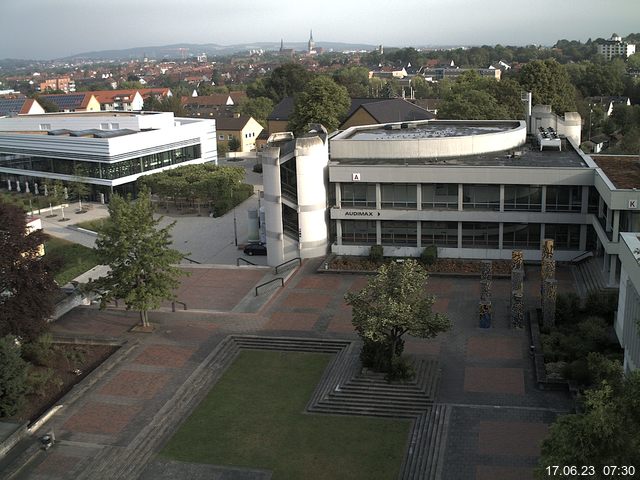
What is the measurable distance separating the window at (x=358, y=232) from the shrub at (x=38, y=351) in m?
Result: 18.2

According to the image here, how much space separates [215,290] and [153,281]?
22.0 feet

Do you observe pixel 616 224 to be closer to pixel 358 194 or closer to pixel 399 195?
pixel 399 195

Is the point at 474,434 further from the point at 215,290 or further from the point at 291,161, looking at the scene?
the point at 291,161

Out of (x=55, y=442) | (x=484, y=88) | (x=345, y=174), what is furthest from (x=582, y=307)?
(x=484, y=88)

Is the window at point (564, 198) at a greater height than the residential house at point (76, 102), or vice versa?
the residential house at point (76, 102)

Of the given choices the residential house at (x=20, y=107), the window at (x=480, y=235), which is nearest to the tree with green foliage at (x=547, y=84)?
the window at (x=480, y=235)

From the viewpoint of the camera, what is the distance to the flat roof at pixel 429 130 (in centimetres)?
4534

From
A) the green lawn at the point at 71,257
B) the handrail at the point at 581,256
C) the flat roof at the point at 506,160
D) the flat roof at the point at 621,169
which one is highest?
the flat roof at the point at 506,160

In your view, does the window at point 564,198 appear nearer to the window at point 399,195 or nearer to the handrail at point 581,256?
the handrail at point 581,256

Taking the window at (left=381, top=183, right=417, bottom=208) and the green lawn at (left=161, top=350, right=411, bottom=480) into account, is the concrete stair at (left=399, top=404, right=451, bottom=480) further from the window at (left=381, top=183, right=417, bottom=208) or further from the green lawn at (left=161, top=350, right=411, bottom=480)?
the window at (left=381, top=183, right=417, bottom=208)

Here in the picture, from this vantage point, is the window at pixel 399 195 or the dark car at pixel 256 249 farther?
the dark car at pixel 256 249

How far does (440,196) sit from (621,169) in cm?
965

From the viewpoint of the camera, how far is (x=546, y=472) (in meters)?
13.1

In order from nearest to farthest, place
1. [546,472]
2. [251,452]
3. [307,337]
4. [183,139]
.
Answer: [546,472] → [251,452] → [307,337] → [183,139]
